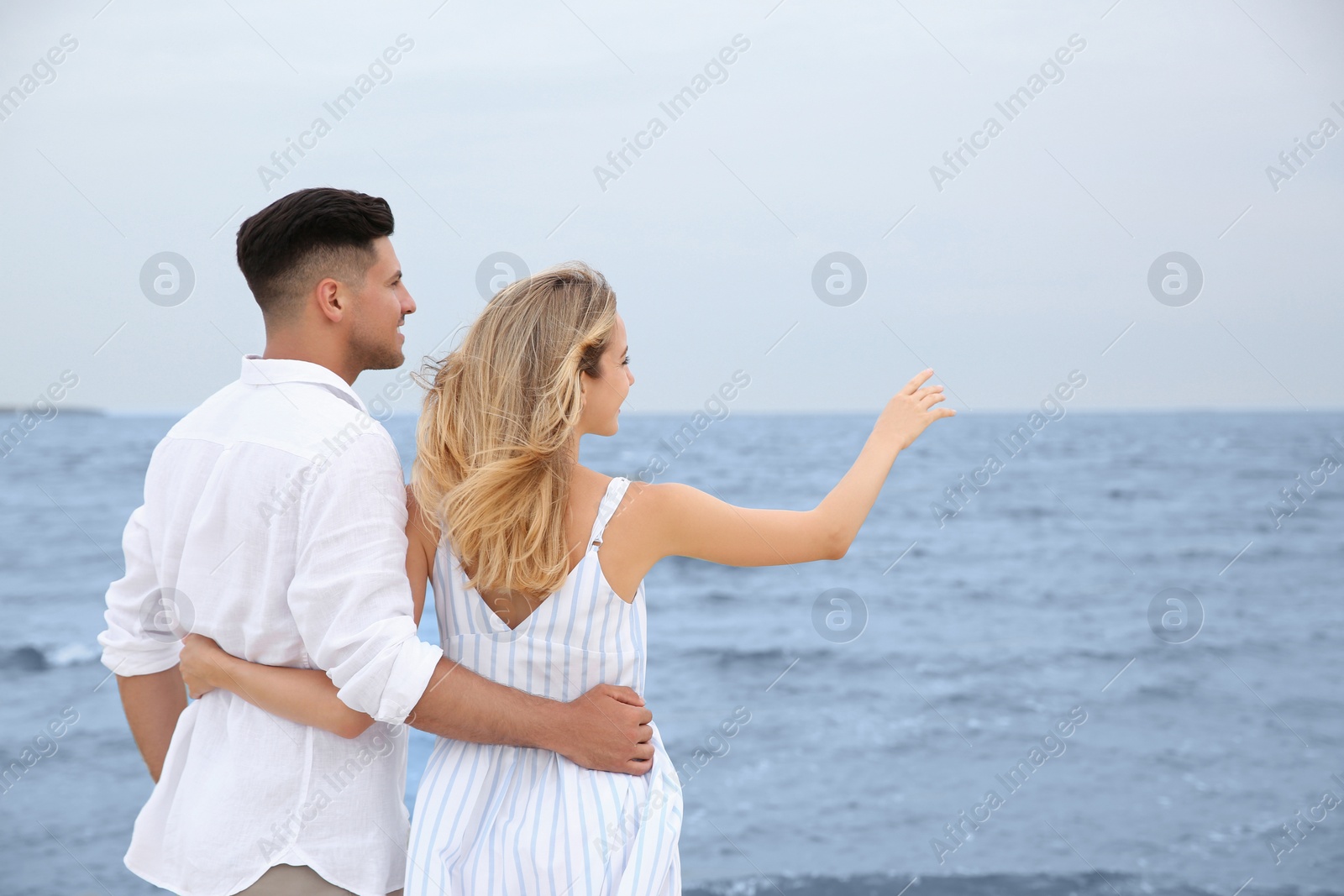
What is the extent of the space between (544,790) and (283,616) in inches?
19.9

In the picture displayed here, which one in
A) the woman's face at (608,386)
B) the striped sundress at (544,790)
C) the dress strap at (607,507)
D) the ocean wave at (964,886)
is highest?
the woman's face at (608,386)

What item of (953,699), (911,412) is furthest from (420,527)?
(953,699)

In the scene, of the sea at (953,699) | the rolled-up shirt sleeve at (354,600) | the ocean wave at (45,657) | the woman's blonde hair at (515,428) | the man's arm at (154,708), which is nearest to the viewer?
the rolled-up shirt sleeve at (354,600)

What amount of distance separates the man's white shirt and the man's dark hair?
0.42ft

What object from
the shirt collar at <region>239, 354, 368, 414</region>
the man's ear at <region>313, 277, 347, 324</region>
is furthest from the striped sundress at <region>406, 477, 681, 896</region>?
the man's ear at <region>313, 277, 347, 324</region>

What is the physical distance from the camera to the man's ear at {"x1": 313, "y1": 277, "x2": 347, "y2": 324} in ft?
5.90

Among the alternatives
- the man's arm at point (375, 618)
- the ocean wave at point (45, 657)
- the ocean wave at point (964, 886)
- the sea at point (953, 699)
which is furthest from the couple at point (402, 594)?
the ocean wave at point (45, 657)

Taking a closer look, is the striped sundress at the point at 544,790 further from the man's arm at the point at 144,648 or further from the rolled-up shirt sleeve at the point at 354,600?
the man's arm at the point at 144,648

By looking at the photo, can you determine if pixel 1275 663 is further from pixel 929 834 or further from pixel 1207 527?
pixel 1207 527

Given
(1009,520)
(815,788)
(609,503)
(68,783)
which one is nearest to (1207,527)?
(1009,520)

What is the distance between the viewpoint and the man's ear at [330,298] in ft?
5.90

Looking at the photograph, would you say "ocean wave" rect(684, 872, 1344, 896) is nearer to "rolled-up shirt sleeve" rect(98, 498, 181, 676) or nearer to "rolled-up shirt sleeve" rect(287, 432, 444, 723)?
"rolled-up shirt sleeve" rect(98, 498, 181, 676)

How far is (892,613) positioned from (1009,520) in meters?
7.55

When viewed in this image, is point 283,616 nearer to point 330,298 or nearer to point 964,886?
point 330,298
